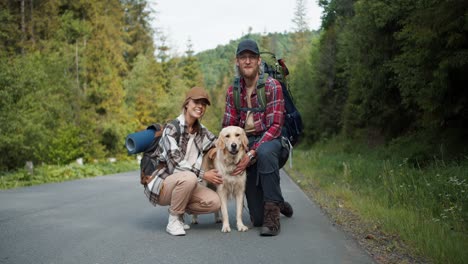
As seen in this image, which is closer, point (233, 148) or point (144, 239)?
point (144, 239)

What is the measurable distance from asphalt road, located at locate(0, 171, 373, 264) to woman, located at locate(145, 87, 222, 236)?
313mm

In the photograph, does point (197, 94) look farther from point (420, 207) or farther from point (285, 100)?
point (420, 207)

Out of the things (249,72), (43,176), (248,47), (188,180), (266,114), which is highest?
(248,47)

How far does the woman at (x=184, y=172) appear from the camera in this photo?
5.60m

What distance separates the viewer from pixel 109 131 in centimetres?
3128

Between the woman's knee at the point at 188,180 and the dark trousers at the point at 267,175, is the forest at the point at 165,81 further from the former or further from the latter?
the woman's knee at the point at 188,180

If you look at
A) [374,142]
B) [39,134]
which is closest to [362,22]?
[374,142]

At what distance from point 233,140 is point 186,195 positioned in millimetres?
893

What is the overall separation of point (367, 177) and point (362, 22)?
11583 mm

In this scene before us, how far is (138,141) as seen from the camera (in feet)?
18.4

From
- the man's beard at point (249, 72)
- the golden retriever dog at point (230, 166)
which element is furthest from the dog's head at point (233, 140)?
the man's beard at point (249, 72)

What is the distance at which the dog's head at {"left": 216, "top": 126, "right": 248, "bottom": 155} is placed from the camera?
18.4ft

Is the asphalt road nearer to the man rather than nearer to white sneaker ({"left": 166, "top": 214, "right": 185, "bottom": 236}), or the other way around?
white sneaker ({"left": 166, "top": 214, "right": 185, "bottom": 236})

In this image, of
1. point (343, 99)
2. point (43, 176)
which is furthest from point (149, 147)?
point (343, 99)
